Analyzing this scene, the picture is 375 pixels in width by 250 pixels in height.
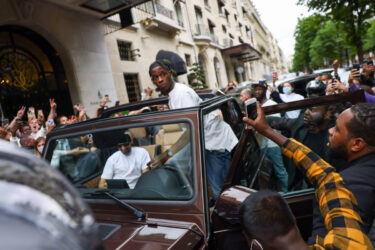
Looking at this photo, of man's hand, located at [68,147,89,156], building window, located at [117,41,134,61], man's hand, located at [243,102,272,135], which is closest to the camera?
man's hand, located at [243,102,272,135]

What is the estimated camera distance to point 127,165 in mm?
2082

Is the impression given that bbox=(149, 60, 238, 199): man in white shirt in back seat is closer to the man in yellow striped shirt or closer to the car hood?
the car hood

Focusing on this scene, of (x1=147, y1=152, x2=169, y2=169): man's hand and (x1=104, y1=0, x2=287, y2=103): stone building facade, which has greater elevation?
(x1=104, y1=0, x2=287, y2=103): stone building facade

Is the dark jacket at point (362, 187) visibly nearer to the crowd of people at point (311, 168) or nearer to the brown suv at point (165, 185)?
the crowd of people at point (311, 168)

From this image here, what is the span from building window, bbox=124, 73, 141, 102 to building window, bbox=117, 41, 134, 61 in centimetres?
90

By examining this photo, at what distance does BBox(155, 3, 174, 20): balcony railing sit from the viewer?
13802 millimetres

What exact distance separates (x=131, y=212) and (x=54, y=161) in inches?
42.2

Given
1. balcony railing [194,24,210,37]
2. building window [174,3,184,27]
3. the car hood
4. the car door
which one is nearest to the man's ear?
the car door

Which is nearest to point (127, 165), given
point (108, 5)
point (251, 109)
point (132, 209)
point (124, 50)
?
point (132, 209)

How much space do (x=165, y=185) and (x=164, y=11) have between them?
14670 mm

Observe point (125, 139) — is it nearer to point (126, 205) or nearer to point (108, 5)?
point (126, 205)

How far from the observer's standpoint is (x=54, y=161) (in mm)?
2227

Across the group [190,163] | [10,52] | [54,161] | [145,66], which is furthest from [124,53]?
[190,163]

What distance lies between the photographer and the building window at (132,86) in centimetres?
1198
